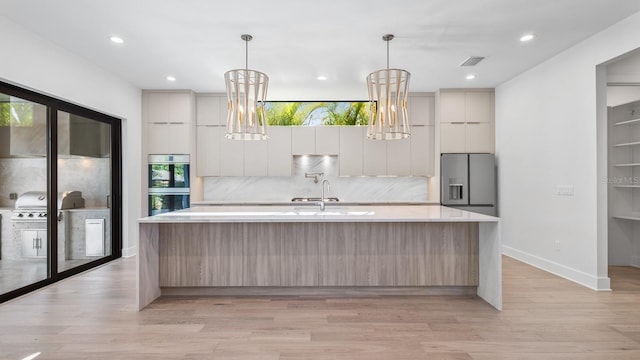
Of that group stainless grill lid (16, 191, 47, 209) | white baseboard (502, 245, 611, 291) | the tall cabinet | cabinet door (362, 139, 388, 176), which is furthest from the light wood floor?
cabinet door (362, 139, 388, 176)

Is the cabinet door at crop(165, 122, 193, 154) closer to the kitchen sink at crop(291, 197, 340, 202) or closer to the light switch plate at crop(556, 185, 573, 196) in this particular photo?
the kitchen sink at crop(291, 197, 340, 202)

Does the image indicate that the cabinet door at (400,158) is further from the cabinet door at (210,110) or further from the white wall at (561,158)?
the cabinet door at (210,110)

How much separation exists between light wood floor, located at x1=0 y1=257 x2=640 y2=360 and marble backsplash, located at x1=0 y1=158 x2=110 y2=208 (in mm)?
1129

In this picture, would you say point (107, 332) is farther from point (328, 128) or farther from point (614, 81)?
point (614, 81)

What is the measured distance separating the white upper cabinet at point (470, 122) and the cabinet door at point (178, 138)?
4.16 meters

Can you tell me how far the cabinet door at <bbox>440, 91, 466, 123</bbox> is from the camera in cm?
574

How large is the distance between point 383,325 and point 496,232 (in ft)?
4.15

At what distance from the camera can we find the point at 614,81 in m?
4.07

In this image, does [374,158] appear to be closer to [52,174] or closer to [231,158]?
[231,158]

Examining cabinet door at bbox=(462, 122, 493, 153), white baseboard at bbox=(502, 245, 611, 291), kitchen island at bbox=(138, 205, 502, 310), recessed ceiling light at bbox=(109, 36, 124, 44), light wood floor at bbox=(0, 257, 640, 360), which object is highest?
recessed ceiling light at bbox=(109, 36, 124, 44)

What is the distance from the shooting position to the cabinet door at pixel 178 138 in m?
5.69

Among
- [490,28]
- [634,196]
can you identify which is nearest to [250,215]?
[490,28]

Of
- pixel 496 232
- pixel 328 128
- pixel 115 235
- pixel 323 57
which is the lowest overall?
pixel 115 235

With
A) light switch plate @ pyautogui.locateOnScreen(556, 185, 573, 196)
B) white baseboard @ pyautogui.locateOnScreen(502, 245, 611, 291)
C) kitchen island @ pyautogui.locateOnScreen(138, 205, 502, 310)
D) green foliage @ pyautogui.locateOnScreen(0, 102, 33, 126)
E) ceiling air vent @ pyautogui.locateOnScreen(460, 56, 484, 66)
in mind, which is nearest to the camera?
Answer: kitchen island @ pyautogui.locateOnScreen(138, 205, 502, 310)
